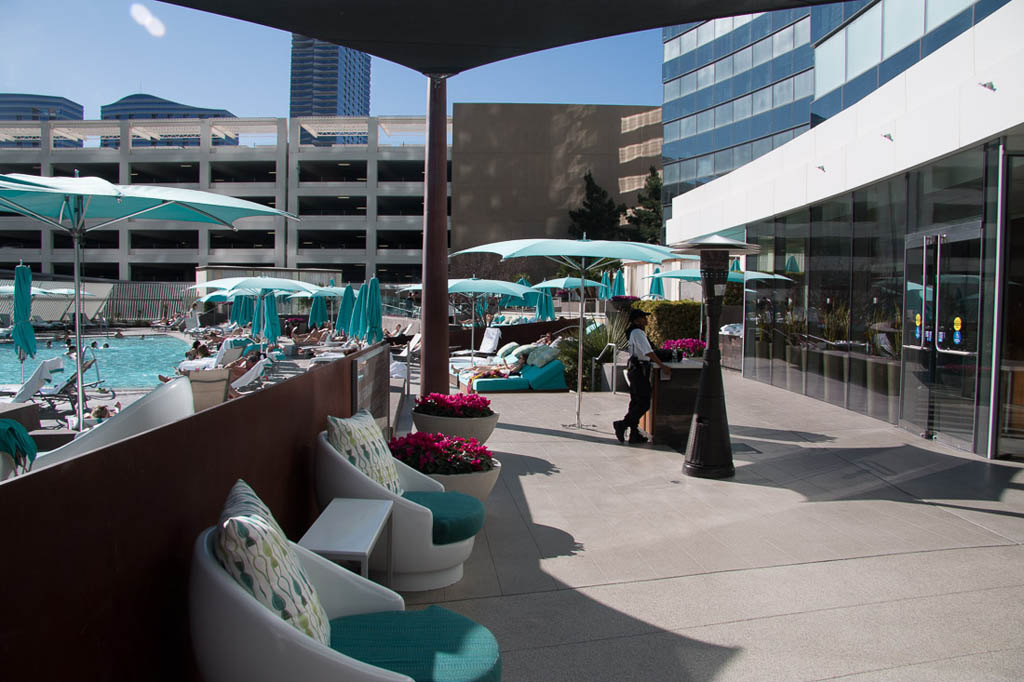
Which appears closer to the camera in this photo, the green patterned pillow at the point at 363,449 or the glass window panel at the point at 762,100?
the green patterned pillow at the point at 363,449

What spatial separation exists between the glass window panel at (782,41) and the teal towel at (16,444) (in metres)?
33.6

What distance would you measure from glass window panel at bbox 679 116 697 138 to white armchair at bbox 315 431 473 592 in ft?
120

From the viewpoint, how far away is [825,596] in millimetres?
4363

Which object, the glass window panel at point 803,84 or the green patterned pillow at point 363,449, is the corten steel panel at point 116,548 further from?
the glass window panel at point 803,84

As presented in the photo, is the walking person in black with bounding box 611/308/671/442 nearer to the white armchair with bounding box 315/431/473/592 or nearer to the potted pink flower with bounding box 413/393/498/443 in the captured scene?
the potted pink flower with bounding box 413/393/498/443

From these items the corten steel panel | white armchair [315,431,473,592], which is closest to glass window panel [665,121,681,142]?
white armchair [315,431,473,592]

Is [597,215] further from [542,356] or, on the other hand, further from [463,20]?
[463,20]

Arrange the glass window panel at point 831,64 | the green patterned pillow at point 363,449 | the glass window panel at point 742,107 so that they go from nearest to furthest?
the green patterned pillow at point 363,449 < the glass window panel at point 831,64 < the glass window panel at point 742,107

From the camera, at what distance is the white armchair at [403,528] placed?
425 centimetres

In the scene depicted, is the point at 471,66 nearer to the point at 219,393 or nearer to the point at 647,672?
the point at 219,393

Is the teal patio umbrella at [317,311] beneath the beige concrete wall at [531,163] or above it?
beneath

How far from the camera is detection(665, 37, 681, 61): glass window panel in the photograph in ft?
131

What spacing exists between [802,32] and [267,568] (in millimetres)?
33904

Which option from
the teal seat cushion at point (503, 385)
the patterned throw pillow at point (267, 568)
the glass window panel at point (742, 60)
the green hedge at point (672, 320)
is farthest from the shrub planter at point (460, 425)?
the glass window panel at point (742, 60)
